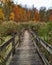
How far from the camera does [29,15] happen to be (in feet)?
438

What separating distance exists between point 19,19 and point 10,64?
335 feet

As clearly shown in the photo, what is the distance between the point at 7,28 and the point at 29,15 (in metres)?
85.6

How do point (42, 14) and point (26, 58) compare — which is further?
point (42, 14)

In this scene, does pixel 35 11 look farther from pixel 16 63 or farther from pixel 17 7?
pixel 16 63

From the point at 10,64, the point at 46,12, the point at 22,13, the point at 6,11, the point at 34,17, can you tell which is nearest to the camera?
the point at 10,64

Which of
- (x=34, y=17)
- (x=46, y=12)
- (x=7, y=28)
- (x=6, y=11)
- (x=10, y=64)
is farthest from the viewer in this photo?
(x=46, y=12)

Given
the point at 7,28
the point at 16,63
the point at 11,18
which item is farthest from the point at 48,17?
the point at 16,63

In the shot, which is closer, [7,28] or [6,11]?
[7,28]

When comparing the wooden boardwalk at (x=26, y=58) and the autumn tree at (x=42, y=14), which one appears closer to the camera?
the wooden boardwalk at (x=26, y=58)

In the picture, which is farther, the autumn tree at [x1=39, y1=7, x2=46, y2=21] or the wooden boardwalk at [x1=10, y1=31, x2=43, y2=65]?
the autumn tree at [x1=39, y1=7, x2=46, y2=21]

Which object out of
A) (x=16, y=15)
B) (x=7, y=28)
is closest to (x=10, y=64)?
(x=7, y=28)

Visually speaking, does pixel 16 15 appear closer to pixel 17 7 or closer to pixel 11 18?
pixel 17 7

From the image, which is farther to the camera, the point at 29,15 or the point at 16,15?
the point at 29,15

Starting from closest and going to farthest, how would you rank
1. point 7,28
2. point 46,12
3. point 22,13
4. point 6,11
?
point 7,28 < point 6,11 < point 22,13 < point 46,12
